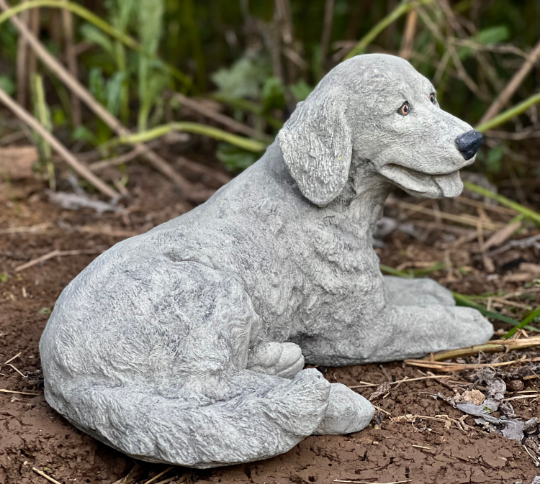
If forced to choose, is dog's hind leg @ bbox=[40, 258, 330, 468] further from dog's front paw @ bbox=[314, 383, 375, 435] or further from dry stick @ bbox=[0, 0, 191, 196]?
dry stick @ bbox=[0, 0, 191, 196]

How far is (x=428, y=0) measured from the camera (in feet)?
14.9

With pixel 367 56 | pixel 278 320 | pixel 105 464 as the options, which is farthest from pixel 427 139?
pixel 105 464

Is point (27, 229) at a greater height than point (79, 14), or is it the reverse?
point (79, 14)

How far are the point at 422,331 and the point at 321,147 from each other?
3.12ft

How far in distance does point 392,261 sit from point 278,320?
5.69 feet

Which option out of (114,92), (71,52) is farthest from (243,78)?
(71,52)

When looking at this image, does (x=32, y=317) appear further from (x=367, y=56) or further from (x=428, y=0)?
(x=428, y=0)

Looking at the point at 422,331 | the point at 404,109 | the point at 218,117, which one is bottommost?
the point at 422,331

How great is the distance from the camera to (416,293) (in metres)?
3.27

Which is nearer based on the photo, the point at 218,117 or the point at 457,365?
the point at 457,365

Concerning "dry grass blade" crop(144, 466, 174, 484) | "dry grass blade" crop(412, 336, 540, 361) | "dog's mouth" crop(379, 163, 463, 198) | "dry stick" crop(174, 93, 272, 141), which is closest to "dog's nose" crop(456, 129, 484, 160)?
"dog's mouth" crop(379, 163, 463, 198)

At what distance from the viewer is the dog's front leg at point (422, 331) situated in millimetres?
2859

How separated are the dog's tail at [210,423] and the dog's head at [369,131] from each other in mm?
761

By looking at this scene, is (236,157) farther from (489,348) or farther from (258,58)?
(489,348)
